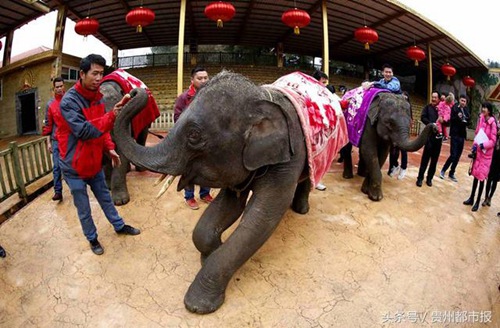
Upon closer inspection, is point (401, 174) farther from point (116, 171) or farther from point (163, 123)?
point (163, 123)

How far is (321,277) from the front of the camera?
137 inches

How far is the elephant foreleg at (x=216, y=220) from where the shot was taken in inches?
128

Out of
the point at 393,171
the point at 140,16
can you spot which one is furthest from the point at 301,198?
the point at 140,16

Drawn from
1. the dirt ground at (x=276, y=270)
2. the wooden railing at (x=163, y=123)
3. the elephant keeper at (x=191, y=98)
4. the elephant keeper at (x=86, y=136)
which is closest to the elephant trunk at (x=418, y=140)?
the dirt ground at (x=276, y=270)

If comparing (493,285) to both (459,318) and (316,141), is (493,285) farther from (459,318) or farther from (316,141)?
(316,141)

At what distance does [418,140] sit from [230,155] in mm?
3013

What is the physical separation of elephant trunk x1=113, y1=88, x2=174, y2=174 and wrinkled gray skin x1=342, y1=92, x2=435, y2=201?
375 centimetres

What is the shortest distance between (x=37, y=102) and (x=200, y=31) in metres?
8.09

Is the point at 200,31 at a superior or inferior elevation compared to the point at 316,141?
superior

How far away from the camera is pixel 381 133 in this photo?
531 cm

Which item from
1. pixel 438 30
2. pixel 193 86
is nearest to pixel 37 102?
pixel 193 86

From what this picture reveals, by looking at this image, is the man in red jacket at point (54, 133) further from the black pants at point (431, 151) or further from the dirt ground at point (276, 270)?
the black pants at point (431, 151)

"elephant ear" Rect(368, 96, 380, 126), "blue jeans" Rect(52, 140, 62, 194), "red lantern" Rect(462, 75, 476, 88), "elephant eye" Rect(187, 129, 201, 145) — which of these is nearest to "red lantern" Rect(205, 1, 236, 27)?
Answer: "elephant ear" Rect(368, 96, 380, 126)

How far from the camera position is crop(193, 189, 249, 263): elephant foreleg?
128 inches
